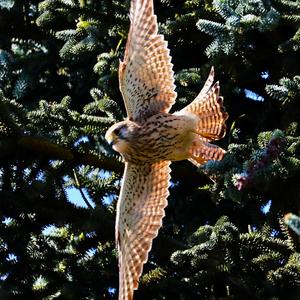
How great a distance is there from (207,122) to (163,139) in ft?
0.95

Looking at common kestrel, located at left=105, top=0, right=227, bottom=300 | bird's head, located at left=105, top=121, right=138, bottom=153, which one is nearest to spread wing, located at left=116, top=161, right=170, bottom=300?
common kestrel, located at left=105, top=0, right=227, bottom=300

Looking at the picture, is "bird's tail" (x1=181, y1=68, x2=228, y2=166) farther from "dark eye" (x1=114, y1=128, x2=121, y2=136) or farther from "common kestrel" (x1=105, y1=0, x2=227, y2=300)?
"dark eye" (x1=114, y1=128, x2=121, y2=136)

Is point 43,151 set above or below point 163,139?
below

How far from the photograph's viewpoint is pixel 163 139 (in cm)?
615

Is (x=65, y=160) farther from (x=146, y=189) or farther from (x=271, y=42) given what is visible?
(x=271, y=42)

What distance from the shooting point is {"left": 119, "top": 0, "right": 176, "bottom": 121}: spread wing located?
5.91 metres

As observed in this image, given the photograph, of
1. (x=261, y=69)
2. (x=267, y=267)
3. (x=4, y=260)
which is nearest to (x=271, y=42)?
(x=261, y=69)

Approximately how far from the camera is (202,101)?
611cm

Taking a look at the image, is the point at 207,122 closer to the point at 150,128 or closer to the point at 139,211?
the point at 150,128

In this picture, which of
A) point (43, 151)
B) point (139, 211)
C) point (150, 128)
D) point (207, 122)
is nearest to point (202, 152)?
point (207, 122)

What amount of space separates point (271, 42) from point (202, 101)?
528 millimetres

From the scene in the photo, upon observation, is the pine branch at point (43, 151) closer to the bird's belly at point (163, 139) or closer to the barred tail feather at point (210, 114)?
the bird's belly at point (163, 139)

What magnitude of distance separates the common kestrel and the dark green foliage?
0.11 m

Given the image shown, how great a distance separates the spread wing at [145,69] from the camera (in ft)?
19.4
